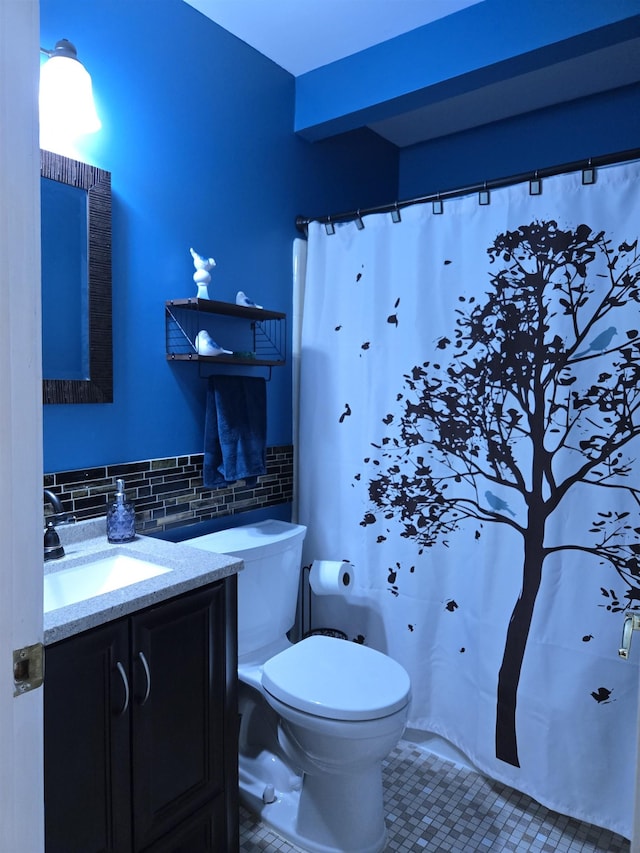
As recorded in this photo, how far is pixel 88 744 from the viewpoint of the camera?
46.8 inches

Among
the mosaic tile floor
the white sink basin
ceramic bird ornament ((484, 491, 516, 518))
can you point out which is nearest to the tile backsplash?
the white sink basin

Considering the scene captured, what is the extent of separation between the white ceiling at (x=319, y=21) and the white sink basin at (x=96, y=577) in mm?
1741

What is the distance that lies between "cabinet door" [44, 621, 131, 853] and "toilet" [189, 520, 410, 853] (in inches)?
19.7

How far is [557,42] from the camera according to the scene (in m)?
1.74

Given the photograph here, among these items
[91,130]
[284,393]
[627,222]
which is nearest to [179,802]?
[284,393]

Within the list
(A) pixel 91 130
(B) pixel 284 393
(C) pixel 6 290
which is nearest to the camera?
(C) pixel 6 290

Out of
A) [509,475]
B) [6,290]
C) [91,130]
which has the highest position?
[91,130]

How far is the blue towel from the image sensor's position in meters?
1.93

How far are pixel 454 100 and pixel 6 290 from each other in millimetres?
Answer: 2392

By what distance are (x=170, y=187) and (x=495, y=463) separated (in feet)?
4.53

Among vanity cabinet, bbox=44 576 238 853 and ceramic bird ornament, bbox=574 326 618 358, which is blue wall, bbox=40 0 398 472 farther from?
ceramic bird ornament, bbox=574 326 618 358

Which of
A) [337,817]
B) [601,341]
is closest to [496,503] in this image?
[601,341]

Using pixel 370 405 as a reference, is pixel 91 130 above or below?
above

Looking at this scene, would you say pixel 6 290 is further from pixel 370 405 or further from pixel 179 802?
pixel 370 405
